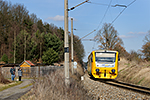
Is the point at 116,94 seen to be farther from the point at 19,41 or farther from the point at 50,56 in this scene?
the point at 50,56

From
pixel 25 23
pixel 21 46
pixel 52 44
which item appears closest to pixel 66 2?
pixel 21 46

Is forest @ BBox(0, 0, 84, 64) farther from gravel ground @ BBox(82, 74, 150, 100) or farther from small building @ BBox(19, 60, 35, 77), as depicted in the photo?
gravel ground @ BBox(82, 74, 150, 100)

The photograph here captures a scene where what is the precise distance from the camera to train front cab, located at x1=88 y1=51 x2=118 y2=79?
21712 millimetres

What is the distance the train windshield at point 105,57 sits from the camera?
21.7m

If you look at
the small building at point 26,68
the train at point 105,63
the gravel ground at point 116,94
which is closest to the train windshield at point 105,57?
the train at point 105,63

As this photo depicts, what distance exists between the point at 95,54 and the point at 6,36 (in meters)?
46.5

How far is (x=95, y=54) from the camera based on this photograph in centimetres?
2205

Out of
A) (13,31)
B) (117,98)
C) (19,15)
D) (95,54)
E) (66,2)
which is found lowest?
(117,98)

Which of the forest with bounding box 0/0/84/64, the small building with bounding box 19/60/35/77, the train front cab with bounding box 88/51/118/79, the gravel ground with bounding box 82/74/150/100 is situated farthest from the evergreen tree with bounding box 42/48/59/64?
the gravel ground with bounding box 82/74/150/100

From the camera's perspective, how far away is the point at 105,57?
71.8 ft

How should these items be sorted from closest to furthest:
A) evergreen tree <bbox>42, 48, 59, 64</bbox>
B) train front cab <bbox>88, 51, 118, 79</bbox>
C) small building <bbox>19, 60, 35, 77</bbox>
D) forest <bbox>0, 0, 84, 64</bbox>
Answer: train front cab <bbox>88, 51, 118, 79</bbox> < small building <bbox>19, 60, 35, 77</bbox> < forest <bbox>0, 0, 84, 64</bbox> < evergreen tree <bbox>42, 48, 59, 64</bbox>

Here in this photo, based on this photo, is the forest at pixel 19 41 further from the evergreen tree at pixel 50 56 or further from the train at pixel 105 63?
the train at pixel 105 63

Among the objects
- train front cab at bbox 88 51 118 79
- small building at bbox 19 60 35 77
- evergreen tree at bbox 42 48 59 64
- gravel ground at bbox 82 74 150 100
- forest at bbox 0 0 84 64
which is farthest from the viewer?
evergreen tree at bbox 42 48 59 64

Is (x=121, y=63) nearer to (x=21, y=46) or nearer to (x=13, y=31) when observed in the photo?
(x=21, y=46)
